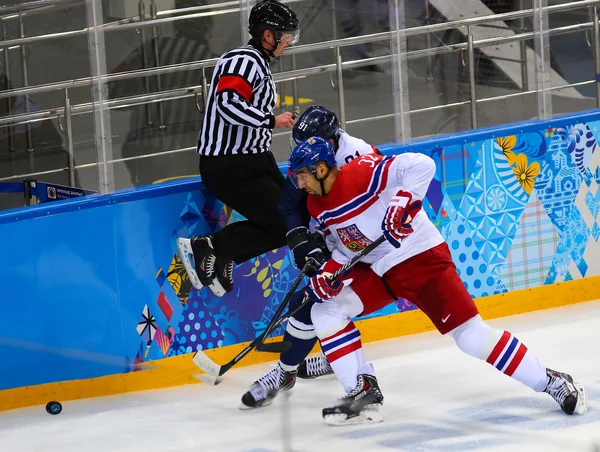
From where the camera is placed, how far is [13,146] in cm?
484

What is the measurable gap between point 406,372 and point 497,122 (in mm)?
1419

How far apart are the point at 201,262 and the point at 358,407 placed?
103cm

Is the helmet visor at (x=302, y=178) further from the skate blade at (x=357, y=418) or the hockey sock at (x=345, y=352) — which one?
the skate blade at (x=357, y=418)

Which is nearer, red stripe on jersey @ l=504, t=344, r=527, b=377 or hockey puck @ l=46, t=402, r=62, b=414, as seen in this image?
red stripe on jersey @ l=504, t=344, r=527, b=377

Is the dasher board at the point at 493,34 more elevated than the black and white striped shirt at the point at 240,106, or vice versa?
the dasher board at the point at 493,34

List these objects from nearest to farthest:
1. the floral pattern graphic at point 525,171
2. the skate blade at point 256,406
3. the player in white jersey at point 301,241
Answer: the player in white jersey at point 301,241
the skate blade at point 256,406
the floral pattern graphic at point 525,171

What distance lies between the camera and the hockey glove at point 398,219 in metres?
3.85

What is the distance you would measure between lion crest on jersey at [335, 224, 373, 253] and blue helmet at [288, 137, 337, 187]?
0.23m

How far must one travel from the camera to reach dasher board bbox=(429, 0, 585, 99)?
18.0 feet

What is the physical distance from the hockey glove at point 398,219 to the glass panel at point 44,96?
57.0 inches

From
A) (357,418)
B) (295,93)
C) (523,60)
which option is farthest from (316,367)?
(523,60)

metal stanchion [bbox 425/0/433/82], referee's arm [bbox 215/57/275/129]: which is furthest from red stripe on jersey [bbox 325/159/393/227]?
metal stanchion [bbox 425/0/433/82]

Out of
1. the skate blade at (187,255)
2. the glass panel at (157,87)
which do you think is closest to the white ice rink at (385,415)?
the skate blade at (187,255)

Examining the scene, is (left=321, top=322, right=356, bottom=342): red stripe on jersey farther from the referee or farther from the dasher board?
the dasher board
